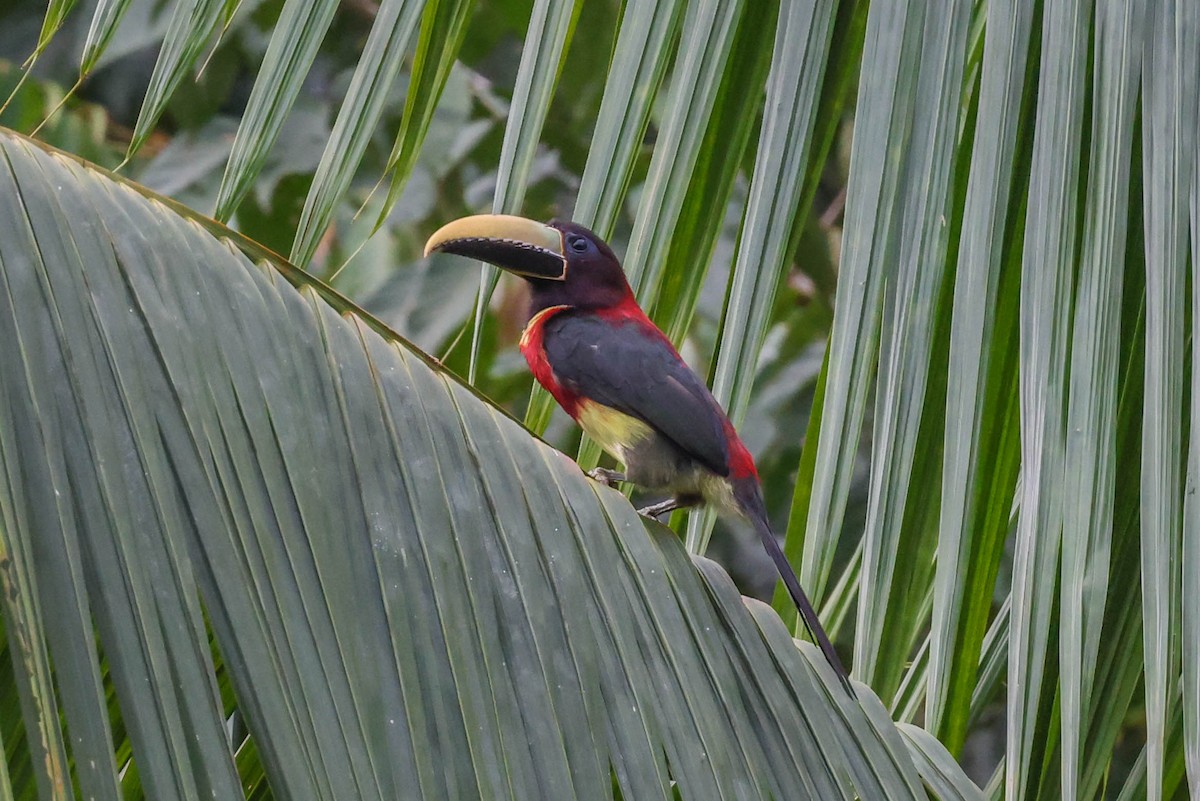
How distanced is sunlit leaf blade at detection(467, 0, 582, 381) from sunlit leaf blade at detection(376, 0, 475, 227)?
0.55ft

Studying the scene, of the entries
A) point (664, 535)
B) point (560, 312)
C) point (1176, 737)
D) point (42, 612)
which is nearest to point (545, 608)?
point (664, 535)

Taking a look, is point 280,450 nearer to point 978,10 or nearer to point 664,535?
point 664,535

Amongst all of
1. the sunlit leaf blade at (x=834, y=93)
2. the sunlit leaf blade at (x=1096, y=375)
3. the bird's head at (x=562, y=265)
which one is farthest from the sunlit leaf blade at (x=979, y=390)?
the bird's head at (x=562, y=265)

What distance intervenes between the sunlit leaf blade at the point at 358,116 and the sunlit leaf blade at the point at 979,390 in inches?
31.6

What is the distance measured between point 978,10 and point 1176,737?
117 centimetres

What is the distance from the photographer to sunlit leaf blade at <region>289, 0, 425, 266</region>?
6.27 ft

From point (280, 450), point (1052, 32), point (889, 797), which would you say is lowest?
point (889, 797)

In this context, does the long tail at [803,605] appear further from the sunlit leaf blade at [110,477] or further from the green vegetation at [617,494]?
the sunlit leaf blade at [110,477]

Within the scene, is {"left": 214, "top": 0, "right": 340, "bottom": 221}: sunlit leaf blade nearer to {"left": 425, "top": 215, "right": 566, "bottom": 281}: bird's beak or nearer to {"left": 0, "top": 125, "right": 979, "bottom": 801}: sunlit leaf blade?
{"left": 0, "top": 125, "right": 979, "bottom": 801}: sunlit leaf blade

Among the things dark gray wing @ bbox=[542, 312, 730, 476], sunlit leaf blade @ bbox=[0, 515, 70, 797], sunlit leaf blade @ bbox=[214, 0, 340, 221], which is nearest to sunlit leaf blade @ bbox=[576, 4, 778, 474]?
sunlit leaf blade @ bbox=[214, 0, 340, 221]

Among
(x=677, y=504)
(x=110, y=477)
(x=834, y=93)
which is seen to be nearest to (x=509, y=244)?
(x=677, y=504)

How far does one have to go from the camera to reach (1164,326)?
5.67ft

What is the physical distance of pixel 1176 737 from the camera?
7.21ft

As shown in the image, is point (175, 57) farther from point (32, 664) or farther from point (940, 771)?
point (940, 771)
